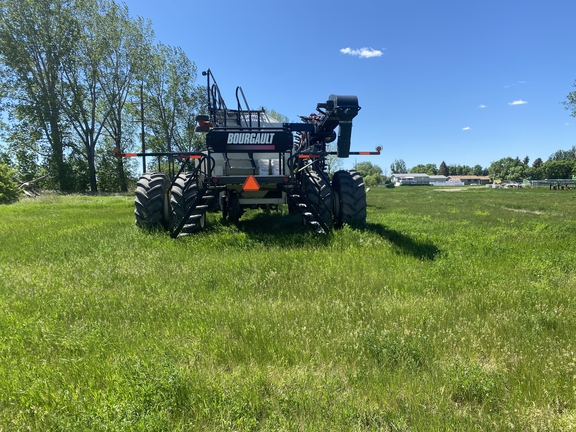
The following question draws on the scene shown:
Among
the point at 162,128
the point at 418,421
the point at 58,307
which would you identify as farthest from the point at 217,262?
the point at 162,128

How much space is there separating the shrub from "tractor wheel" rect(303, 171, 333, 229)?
21.5m

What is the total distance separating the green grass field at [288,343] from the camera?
73.1 inches

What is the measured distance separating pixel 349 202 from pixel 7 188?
23105 millimetres

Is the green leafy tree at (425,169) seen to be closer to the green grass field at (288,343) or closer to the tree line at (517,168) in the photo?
the tree line at (517,168)

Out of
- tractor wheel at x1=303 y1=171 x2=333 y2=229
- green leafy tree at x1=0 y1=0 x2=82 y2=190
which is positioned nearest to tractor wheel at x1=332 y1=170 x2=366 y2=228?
tractor wheel at x1=303 y1=171 x2=333 y2=229

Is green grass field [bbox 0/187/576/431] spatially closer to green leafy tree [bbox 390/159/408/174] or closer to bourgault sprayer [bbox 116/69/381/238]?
bourgault sprayer [bbox 116/69/381/238]

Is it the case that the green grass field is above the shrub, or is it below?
below

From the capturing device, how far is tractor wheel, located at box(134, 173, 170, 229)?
22.1 feet

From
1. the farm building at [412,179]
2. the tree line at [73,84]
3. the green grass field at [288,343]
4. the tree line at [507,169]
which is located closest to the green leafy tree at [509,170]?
the tree line at [507,169]

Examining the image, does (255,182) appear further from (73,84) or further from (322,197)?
(73,84)

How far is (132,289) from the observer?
368 cm

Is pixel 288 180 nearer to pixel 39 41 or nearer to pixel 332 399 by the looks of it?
pixel 332 399

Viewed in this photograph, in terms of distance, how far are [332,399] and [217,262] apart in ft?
9.84

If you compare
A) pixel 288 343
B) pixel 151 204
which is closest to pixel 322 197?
pixel 151 204
